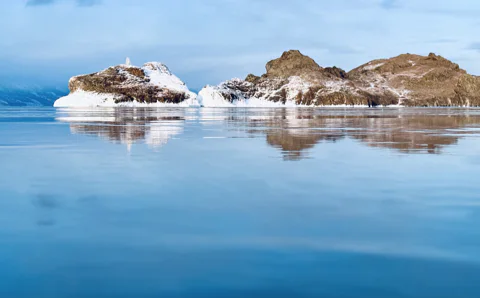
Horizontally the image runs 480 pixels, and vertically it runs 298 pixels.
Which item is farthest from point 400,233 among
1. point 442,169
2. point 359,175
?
point 442,169

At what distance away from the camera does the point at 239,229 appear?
9.69 m

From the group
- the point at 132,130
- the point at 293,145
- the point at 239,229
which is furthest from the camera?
the point at 132,130

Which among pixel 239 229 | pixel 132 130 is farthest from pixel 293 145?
pixel 239 229

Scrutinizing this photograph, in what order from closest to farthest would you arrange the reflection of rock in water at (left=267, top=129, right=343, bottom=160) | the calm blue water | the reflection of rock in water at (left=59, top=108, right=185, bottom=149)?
the calm blue water < the reflection of rock in water at (left=267, top=129, right=343, bottom=160) < the reflection of rock in water at (left=59, top=108, right=185, bottom=149)

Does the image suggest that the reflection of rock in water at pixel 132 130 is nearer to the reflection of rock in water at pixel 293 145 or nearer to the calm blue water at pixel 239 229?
the reflection of rock in water at pixel 293 145

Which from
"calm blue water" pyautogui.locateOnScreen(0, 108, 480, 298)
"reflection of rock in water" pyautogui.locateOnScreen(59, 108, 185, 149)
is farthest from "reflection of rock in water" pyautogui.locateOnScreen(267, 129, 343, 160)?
"reflection of rock in water" pyautogui.locateOnScreen(59, 108, 185, 149)

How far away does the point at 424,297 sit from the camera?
6.44 meters

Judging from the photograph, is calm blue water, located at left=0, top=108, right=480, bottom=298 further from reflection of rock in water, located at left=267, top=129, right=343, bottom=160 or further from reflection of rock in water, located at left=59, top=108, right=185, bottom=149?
reflection of rock in water, located at left=59, top=108, right=185, bottom=149

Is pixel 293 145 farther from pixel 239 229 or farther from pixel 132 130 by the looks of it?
pixel 239 229

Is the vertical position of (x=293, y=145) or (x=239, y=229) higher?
(x=293, y=145)

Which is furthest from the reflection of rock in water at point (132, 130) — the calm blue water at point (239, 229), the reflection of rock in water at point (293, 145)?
the calm blue water at point (239, 229)

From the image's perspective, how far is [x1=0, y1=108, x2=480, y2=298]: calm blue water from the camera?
6910 millimetres

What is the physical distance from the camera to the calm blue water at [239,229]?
691 centimetres

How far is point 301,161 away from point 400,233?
35.5ft
